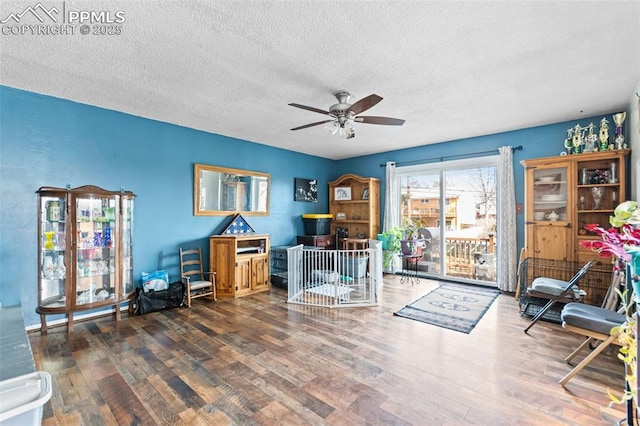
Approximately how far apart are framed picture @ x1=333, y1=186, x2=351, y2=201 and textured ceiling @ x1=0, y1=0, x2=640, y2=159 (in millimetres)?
3000

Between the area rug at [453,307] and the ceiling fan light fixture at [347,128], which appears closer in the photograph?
the ceiling fan light fixture at [347,128]

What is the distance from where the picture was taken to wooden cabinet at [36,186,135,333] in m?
3.20

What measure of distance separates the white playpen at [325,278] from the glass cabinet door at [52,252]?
2751 mm

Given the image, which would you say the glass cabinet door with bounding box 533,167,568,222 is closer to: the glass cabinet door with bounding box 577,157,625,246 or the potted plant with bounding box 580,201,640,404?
the glass cabinet door with bounding box 577,157,625,246

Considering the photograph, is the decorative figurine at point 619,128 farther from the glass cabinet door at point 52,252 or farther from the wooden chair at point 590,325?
the glass cabinet door at point 52,252

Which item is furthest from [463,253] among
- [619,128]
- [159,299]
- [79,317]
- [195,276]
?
[79,317]

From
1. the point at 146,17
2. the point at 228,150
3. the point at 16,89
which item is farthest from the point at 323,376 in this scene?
the point at 16,89

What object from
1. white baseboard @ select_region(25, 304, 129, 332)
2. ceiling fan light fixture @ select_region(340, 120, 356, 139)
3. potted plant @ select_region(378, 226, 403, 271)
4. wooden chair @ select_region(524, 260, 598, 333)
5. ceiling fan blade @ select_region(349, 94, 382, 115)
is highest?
ceiling fan blade @ select_region(349, 94, 382, 115)

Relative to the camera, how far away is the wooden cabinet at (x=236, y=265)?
178 inches

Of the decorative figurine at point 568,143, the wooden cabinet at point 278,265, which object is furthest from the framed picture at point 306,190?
the decorative figurine at point 568,143

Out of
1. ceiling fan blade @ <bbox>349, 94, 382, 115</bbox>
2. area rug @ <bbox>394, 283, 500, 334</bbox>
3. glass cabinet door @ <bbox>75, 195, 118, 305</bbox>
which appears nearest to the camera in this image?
ceiling fan blade @ <bbox>349, 94, 382, 115</bbox>

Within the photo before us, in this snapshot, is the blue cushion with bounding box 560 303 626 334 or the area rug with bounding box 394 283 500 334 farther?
the area rug with bounding box 394 283 500 334

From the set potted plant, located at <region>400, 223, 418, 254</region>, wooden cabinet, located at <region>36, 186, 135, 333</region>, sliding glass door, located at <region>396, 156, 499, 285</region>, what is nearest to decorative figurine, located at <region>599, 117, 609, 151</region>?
sliding glass door, located at <region>396, 156, 499, 285</region>

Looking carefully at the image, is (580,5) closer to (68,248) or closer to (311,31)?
(311,31)
